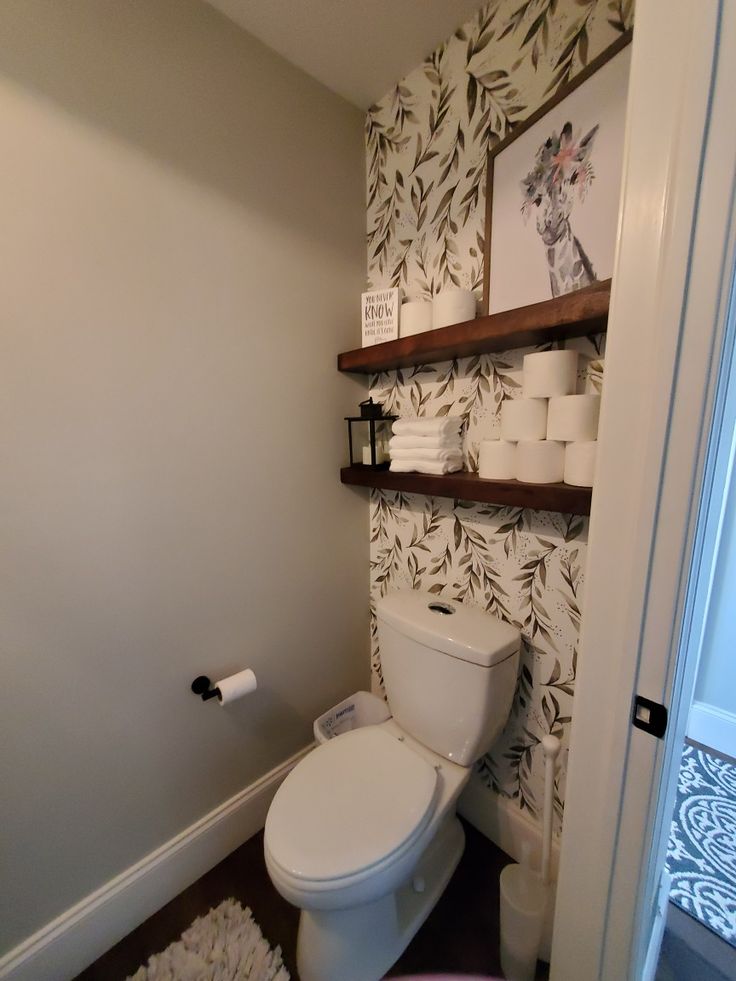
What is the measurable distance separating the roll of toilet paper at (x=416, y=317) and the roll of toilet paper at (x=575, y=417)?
0.50 meters

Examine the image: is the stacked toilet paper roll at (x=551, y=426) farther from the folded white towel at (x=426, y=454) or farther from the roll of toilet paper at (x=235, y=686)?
the roll of toilet paper at (x=235, y=686)

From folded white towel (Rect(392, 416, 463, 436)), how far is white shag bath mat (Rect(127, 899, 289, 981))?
4.92ft

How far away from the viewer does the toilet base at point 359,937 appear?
0.91 meters

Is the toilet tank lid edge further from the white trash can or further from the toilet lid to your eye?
the white trash can

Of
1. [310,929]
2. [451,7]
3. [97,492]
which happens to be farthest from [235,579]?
[451,7]

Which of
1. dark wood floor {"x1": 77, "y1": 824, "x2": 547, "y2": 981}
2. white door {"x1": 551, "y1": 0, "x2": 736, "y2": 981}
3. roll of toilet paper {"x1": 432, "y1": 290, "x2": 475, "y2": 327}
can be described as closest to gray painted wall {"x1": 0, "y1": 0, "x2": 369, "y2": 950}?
dark wood floor {"x1": 77, "y1": 824, "x2": 547, "y2": 981}

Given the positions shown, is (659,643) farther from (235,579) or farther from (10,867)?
(10,867)

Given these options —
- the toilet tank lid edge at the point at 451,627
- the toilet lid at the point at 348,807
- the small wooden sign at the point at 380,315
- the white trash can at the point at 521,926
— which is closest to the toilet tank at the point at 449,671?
the toilet tank lid edge at the point at 451,627

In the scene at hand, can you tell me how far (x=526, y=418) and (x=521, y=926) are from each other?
1264 millimetres

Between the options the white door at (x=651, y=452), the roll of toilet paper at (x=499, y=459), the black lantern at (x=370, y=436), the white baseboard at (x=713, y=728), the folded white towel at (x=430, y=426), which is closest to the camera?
the white door at (x=651, y=452)

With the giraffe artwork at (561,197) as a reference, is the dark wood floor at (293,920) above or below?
below

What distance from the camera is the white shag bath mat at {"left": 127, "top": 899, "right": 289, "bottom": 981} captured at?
3.14ft

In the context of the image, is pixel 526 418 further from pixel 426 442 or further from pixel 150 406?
pixel 150 406

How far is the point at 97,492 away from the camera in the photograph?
938 mm
